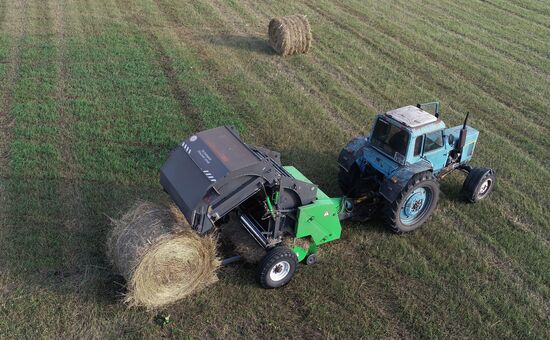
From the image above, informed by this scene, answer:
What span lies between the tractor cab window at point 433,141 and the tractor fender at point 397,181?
1.47ft

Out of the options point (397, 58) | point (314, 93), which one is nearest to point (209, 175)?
point (314, 93)

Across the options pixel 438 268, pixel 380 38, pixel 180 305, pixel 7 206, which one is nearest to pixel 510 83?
pixel 380 38

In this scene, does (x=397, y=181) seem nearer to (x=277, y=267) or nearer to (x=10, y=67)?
(x=277, y=267)

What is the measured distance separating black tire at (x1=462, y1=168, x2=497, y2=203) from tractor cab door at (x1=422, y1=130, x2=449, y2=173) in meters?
0.70

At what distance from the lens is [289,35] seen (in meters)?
15.5

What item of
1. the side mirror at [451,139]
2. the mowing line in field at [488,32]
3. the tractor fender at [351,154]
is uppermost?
the side mirror at [451,139]

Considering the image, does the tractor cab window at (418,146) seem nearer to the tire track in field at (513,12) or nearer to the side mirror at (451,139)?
the side mirror at (451,139)

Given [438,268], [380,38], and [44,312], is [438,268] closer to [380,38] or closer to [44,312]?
[44,312]

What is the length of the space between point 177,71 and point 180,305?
28.1 ft

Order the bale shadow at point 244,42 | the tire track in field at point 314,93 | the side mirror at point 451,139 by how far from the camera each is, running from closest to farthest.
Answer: the side mirror at point 451,139 → the tire track in field at point 314,93 → the bale shadow at point 244,42

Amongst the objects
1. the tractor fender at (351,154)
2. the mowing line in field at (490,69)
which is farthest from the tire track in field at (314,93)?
the mowing line in field at (490,69)

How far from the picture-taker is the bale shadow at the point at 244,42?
53.1 ft

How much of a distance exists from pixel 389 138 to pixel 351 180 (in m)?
1.13

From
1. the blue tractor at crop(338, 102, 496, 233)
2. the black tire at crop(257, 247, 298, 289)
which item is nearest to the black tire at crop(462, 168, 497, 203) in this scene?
the blue tractor at crop(338, 102, 496, 233)
